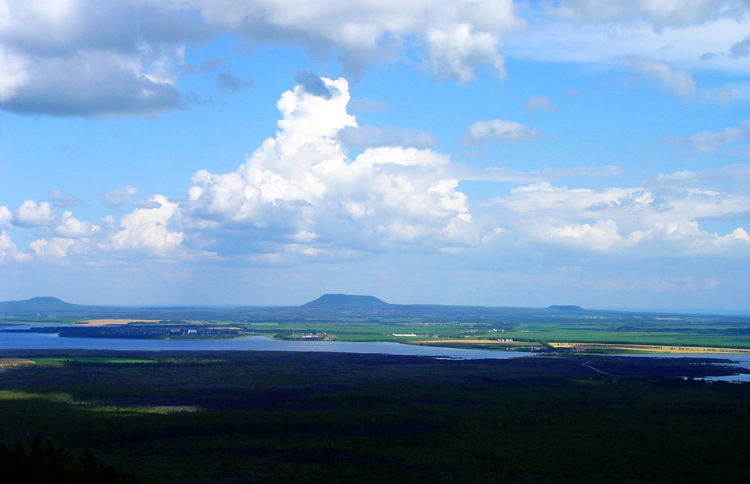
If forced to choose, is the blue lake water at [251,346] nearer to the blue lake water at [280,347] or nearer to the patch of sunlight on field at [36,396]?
the blue lake water at [280,347]

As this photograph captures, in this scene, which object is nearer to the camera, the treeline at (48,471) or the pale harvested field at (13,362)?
the treeline at (48,471)

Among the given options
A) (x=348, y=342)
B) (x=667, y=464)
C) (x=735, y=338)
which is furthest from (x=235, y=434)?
(x=735, y=338)

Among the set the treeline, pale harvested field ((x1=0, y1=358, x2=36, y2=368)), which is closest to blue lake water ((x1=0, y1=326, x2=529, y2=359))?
pale harvested field ((x1=0, y1=358, x2=36, y2=368))

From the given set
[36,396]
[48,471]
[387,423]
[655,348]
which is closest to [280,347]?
[655,348]

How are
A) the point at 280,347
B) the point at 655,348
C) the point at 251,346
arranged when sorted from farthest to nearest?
the point at 251,346 < the point at 655,348 < the point at 280,347

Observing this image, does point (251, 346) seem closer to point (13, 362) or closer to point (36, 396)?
point (13, 362)

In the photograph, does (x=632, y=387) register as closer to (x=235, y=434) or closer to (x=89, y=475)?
(x=235, y=434)

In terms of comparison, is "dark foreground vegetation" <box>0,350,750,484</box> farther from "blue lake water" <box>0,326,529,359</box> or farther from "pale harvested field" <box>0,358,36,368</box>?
"blue lake water" <box>0,326,529,359</box>

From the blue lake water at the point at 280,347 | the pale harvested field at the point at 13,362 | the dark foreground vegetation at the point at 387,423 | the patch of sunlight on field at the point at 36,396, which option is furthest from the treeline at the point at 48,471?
the blue lake water at the point at 280,347
